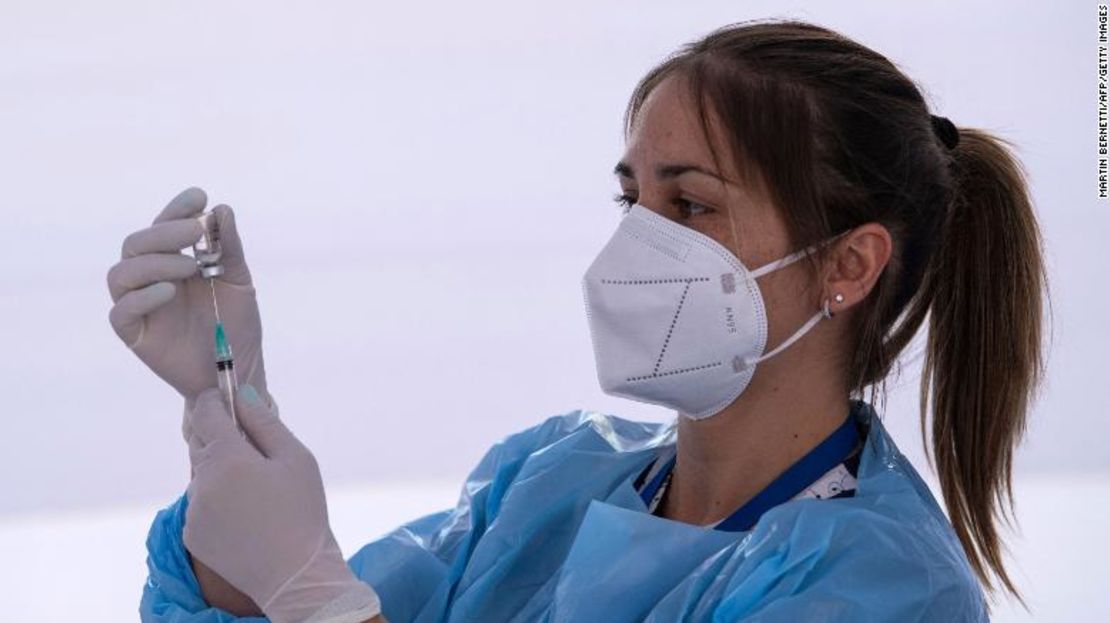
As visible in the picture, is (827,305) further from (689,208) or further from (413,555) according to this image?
(413,555)

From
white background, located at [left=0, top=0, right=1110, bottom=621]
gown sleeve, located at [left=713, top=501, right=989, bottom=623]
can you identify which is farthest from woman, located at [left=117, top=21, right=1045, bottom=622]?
white background, located at [left=0, top=0, right=1110, bottom=621]

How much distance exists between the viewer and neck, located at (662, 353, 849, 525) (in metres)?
1.41

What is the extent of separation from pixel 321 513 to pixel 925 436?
0.64 meters

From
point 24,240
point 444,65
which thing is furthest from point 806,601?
point 24,240

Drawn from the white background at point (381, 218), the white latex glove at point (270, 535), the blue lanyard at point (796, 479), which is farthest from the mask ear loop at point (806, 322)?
the white background at point (381, 218)

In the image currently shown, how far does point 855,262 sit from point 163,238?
2.11ft

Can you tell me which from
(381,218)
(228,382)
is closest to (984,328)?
(228,382)

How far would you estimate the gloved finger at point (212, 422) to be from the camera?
4.35ft

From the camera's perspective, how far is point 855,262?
4.52ft

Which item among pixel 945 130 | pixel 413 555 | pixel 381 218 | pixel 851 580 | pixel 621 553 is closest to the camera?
pixel 851 580

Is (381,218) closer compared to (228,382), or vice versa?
(228,382)

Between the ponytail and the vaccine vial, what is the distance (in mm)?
713

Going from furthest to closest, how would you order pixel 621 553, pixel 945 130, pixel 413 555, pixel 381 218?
pixel 381 218 < pixel 413 555 < pixel 945 130 < pixel 621 553

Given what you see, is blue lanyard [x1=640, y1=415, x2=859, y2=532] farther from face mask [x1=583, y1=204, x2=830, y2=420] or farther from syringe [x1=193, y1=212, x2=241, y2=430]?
syringe [x1=193, y1=212, x2=241, y2=430]
